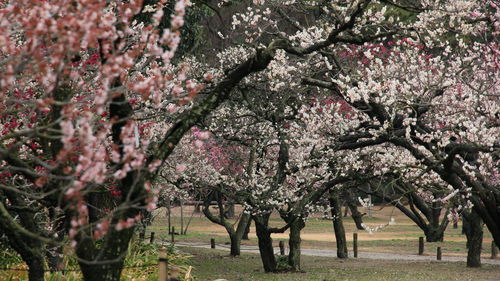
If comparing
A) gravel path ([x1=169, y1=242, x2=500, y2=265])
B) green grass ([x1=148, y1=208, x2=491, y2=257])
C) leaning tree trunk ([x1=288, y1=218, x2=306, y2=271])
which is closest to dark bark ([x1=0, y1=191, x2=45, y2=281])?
leaning tree trunk ([x1=288, y1=218, x2=306, y2=271])

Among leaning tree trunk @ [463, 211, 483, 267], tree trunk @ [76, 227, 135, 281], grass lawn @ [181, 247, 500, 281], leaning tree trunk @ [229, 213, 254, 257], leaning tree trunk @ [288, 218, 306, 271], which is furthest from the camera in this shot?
leaning tree trunk @ [229, 213, 254, 257]

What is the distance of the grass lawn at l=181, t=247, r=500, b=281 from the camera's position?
783 inches

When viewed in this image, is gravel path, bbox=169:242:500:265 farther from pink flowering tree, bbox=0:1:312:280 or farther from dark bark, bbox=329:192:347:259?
pink flowering tree, bbox=0:1:312:280

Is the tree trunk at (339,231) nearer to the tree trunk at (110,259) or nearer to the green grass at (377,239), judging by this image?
the green grass at (377,239)

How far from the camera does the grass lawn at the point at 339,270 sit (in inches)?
783

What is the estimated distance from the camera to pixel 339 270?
73.2ft

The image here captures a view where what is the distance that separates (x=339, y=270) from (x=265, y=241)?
307cm

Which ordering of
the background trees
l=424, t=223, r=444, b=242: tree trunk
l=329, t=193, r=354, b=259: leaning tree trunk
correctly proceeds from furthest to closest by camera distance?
l=424, t=223, r=444, b=242: tree trunk
l=329, t=193, r=354, b=259: leaning tree trunk
the background trees

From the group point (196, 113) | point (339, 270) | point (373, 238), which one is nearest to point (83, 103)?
point (196, 113)

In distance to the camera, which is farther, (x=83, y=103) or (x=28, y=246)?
(x=28, y=246)

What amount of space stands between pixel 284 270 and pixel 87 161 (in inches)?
666

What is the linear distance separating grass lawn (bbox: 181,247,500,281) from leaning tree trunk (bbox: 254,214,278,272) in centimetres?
39

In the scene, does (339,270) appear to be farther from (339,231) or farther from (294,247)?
(339,231)

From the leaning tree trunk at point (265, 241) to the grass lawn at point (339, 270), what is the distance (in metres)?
0.39
